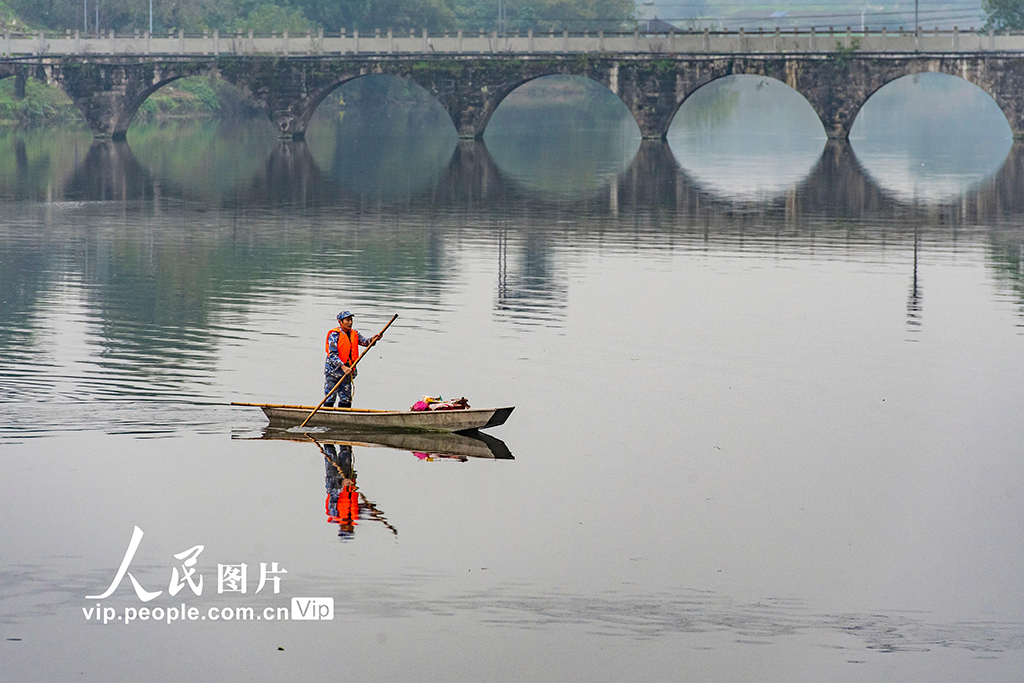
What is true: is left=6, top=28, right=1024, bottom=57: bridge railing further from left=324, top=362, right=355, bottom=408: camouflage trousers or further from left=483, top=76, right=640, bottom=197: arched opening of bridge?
left=324, top=362, right=355, bottom=408: camouflage trousers

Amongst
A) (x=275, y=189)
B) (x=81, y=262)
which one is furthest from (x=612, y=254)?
(x=275, y=189)

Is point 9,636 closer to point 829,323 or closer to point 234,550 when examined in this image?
point 234,550

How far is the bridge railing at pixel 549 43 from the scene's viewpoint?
84.4 metres

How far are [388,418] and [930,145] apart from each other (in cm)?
8459

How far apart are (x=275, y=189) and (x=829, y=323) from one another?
32268 millimetres

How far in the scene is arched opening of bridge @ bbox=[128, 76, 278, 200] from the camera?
6003 cm

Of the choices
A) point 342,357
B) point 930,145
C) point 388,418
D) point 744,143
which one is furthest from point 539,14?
point 388,418

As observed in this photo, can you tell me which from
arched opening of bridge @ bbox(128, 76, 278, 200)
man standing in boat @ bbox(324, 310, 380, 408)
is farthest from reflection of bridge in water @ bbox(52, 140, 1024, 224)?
man standing in boat @ bbox(324, 310, 380, 408)

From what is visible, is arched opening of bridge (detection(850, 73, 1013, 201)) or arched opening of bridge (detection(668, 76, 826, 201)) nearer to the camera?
arched opening of bridge (detection(850, 73, 1013, 201))

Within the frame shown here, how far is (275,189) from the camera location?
2151 inches

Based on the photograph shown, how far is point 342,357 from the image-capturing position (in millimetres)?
19031

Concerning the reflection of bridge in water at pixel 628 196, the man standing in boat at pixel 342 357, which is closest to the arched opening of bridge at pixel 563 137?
the reflection of bridge in water at pixel 628 196

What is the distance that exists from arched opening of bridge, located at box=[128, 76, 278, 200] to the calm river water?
65.6ft

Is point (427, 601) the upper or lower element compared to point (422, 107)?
lower
